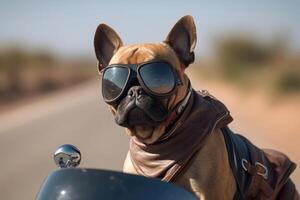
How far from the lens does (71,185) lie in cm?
249

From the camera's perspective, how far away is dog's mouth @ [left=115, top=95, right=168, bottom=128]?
3.21 meters

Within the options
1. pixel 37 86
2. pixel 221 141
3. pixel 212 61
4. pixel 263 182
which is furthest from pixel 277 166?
pixel 212 61

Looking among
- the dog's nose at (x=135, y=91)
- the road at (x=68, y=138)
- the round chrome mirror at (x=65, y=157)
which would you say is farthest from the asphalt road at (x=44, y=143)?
the round chrome mirror at (x=65, y=157)

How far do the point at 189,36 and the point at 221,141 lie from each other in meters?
0.63

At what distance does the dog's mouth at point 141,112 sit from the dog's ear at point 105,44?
0.47m

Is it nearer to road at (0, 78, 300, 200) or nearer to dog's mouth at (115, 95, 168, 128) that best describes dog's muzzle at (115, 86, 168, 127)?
dog's mouth at (115, 95, 168, 128)

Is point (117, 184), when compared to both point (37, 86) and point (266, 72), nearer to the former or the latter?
point (266, 72)

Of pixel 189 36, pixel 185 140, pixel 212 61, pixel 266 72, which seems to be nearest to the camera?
pixel 185 140

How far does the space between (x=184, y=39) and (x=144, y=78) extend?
1.84 ft

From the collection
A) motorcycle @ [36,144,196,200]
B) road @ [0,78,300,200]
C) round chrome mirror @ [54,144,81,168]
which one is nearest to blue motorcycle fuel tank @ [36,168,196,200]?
motorcycle @ [36,144,196,200]

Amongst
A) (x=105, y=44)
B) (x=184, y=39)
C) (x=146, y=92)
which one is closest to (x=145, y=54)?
(x=146, y=92)

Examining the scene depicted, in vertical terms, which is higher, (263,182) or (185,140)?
(185,140)

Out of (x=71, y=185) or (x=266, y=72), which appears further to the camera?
(x=266, y=72)

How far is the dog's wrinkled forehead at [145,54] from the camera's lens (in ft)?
10.6
